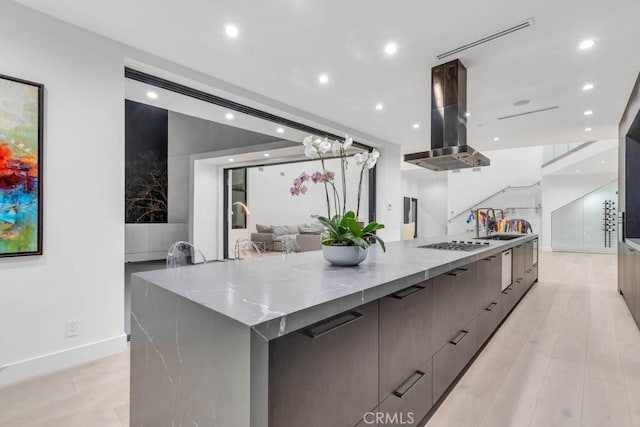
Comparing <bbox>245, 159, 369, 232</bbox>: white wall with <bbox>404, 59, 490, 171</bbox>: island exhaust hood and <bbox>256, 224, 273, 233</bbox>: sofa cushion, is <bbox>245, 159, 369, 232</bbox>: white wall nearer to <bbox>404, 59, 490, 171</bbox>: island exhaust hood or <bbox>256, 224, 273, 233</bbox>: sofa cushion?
<bbox>256, 224, 273, 233</bbox>: sofa cushion

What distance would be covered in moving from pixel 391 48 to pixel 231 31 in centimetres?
141

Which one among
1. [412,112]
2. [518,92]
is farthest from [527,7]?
[412,112]

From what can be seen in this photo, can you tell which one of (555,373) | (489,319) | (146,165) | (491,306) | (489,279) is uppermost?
(146,165)

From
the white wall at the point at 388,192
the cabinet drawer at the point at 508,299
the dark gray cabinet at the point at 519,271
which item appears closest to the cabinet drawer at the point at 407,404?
the cabinet drawer at the point at 508,299

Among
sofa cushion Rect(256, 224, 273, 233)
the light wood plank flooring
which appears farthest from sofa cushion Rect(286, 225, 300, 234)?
the light wood plank flooring

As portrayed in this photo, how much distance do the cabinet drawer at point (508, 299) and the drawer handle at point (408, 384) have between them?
196 cm

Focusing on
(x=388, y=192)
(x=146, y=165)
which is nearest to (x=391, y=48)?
(x=388, y=192)

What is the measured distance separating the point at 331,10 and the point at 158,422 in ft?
8.80

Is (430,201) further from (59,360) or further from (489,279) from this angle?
(59,360)

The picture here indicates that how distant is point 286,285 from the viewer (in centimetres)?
127

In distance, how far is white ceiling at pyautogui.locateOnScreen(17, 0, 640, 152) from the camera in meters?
2.33

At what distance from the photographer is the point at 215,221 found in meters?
7.71

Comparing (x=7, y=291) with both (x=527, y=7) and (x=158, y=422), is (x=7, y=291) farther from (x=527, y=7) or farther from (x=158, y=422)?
(x=527, y=7)

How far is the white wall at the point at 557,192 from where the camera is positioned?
945 cm
